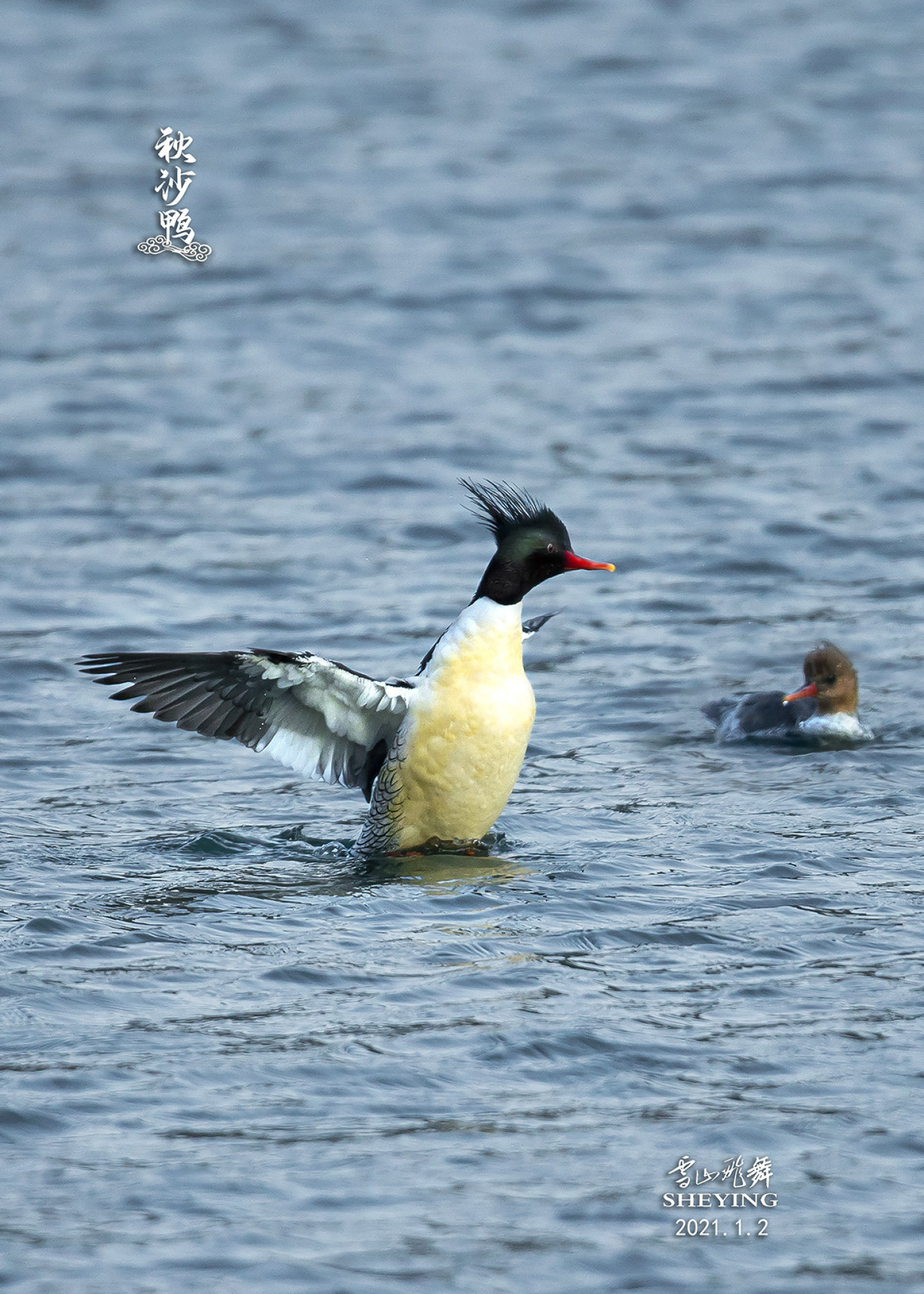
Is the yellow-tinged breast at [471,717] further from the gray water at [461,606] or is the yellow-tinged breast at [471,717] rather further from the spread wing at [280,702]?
the gray water at [461,606]

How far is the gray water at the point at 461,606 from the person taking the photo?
5.23m

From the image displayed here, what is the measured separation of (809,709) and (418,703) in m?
2.76

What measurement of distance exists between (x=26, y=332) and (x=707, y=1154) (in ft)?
42.2

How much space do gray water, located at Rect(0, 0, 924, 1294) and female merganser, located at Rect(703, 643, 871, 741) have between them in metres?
0.18

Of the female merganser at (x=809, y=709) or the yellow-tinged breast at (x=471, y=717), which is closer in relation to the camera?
the yellow-tinged breast at (x=471, y=717)

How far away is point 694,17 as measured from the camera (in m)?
25.1

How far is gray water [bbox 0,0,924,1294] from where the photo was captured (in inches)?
206

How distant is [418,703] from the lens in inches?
305

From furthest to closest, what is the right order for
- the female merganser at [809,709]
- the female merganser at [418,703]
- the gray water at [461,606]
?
the female merganser at [809,709], the female merganser at [418,703], the gray water at [461,606]

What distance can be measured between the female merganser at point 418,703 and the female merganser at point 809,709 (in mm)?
2222

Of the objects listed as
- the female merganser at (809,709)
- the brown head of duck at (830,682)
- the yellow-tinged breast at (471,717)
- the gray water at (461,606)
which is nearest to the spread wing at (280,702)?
the yellow-tinged breast at (471,717)

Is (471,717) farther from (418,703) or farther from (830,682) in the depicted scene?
(830,682)

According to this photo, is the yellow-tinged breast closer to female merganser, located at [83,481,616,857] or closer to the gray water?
female merganser, located at [83,481,616,857]

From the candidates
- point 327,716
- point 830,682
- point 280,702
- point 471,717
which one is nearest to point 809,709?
point 830,682
